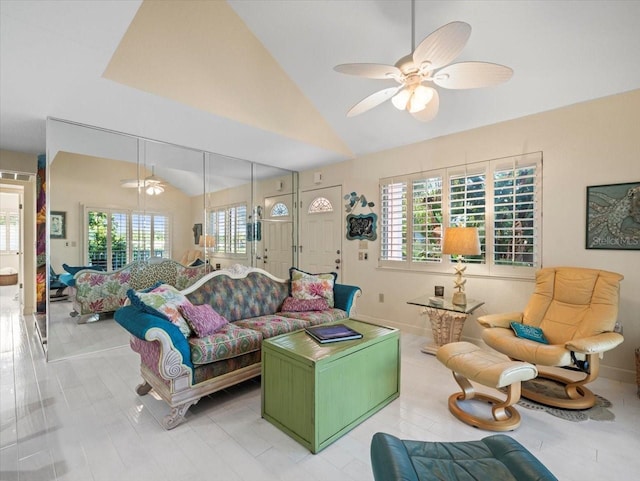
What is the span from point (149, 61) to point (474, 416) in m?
3.80

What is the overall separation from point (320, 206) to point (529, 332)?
138 inches

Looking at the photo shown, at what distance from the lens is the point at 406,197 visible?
430 centimetres

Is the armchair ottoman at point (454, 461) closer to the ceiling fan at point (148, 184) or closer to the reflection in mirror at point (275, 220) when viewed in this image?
the ceiling fan at point (148, 184)

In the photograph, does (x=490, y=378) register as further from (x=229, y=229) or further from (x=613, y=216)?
(x=229, y=229)

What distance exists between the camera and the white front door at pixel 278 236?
5.46 meters

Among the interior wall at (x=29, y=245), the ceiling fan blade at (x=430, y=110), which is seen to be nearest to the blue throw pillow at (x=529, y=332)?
the ceiling fan blade at (x=430, y=110)

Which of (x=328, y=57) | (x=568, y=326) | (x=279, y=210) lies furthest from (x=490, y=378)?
(x=279, y=210)

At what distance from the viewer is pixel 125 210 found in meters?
3.85

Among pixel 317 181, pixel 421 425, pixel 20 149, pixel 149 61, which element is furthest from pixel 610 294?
→ pixel 20 149

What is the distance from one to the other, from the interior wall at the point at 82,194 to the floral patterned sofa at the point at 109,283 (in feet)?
0.87

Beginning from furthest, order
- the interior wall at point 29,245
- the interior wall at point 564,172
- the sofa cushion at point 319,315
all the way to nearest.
A: the interior wall at point 29,245 → the sofa cushion at point 319,315 → the interior wall at point 564,172

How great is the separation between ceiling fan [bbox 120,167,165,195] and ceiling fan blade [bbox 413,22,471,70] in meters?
3.42

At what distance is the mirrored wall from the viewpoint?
3451 millimetres

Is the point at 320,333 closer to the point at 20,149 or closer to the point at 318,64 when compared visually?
the point at 318,64
